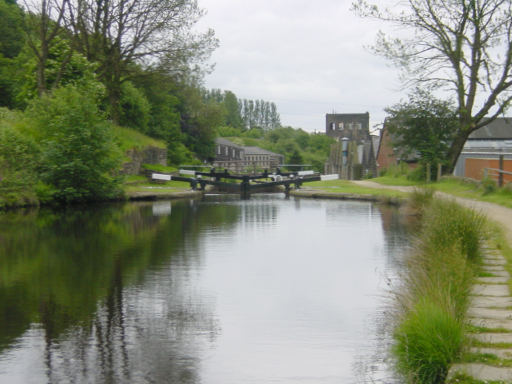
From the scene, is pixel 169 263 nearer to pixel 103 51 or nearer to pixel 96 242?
pixel 96 242

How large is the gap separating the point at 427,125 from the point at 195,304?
86.1 feet

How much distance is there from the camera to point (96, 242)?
15586 mm

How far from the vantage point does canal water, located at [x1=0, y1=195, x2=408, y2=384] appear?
6.65m

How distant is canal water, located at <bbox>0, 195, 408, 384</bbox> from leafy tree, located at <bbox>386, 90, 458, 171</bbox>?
15.4 m

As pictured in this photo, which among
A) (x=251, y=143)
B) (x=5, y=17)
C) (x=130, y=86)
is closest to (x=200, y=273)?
(x=130, y=86)

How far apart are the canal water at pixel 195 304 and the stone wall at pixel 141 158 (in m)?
18.5

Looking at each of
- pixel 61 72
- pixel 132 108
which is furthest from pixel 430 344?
pixel 132 108

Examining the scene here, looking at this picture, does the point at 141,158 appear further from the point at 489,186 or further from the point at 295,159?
the point at 295,159

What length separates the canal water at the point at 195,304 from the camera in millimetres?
6652

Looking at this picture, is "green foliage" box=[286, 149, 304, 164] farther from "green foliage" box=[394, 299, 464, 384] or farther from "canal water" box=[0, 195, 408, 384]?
"green foliage" box=[394, 299, 464, 384]

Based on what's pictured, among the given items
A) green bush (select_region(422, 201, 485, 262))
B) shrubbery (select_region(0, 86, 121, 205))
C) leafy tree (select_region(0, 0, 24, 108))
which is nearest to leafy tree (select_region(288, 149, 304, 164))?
leafy tree (select_region(0, 0, 24, 108))

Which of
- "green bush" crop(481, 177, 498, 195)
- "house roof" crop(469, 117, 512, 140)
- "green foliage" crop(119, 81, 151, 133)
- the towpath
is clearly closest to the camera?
the towpath

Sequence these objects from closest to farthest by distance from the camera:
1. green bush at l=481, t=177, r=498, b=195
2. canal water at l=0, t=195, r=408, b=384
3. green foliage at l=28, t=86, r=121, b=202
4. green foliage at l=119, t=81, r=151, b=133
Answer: canal water at l=0, t=195, r=408, b=384 → green bush at l=481, t=177, r=498, b=195 → green foliage at l=28, t=86, r=121, b=202 → green foliage at l=119, t=81, r=151, b=133

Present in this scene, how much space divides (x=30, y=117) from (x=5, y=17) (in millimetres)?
22058
